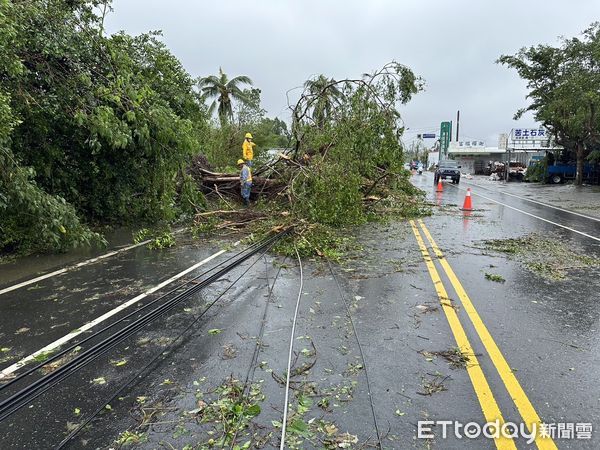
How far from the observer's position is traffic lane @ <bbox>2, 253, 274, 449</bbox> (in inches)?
116

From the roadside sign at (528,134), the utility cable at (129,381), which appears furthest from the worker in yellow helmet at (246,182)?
the roadside sign at (528,134)

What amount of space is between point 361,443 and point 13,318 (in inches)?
167

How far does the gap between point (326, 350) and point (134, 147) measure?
23.1ft

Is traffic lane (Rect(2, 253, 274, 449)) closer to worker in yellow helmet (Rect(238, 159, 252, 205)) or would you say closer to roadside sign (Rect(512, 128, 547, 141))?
worker in yellow helmet (Rect(238, 159, 252, 205))

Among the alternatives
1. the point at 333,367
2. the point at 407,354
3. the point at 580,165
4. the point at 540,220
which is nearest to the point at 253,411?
the point at 333,367

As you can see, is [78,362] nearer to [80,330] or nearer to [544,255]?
[80,330]

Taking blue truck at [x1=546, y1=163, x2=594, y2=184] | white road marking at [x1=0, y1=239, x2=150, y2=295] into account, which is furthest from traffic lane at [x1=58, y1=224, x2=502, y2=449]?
blue truck at [x1=546, y1=163, x2=594, y2=184]

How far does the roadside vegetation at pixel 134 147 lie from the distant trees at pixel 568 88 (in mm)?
18915

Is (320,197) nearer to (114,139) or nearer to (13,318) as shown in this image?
(114,139)

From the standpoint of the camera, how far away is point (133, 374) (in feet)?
12.0

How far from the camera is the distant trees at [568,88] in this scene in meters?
27.6

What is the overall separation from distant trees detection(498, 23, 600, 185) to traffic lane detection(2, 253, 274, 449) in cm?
2685

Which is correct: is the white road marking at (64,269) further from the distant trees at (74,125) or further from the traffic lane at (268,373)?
the traffic lane at (268,373)

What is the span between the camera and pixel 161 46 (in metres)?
10.9
